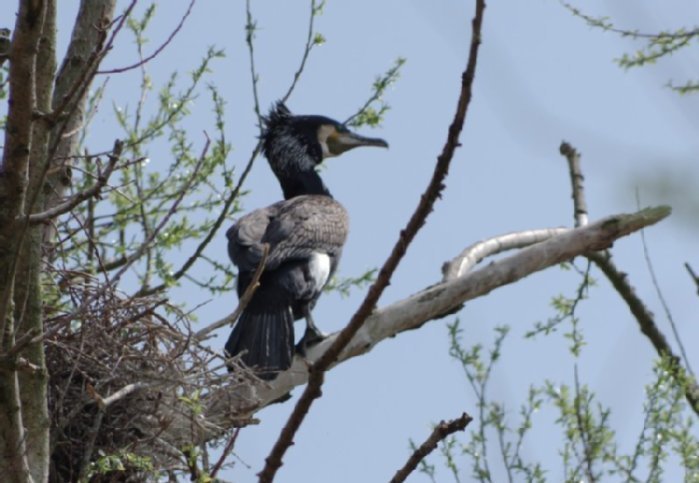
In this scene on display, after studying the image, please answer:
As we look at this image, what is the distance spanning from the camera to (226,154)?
6.48 metres

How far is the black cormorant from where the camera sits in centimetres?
578

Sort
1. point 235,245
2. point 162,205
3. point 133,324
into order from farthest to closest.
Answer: point 162,205 < point 235,245 < point 133,324

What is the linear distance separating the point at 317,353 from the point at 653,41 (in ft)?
5.71

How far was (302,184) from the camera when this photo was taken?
764 centimetres

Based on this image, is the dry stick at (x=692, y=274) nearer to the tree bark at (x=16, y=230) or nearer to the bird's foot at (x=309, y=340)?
the tree bark at (x=16, y=230)

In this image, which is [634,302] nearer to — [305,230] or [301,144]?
[305,230]

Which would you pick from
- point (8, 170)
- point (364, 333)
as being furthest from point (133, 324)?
point (8, 170)

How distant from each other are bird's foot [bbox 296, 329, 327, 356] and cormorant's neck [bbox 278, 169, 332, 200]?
5.35 ft

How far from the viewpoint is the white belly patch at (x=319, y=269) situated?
6395 mm

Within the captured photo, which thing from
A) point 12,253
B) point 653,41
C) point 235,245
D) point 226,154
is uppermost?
point 226,154

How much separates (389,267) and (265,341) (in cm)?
349

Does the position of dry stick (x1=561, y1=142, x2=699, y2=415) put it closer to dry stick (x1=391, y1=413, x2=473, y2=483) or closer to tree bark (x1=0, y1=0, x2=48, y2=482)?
tree bark (x1=0, y1=0, x2=48, y2=482)

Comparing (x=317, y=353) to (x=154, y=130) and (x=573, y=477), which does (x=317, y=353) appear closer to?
(x=573, y=477)

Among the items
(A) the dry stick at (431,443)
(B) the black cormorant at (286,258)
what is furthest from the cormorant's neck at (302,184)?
(A) the dry stick at (431,443)
